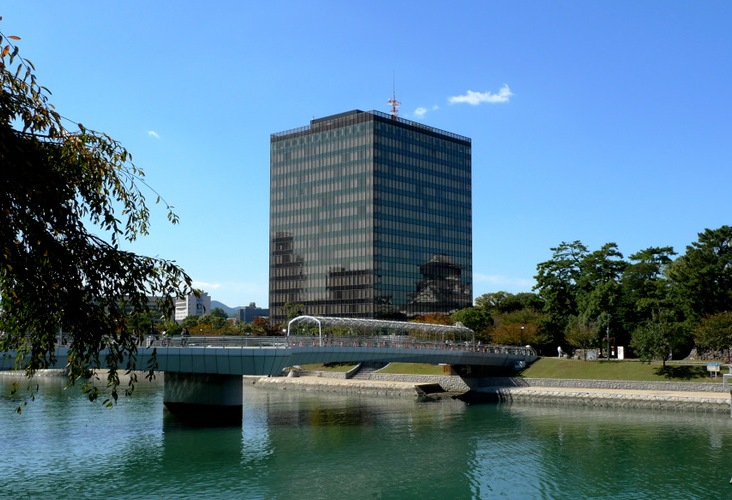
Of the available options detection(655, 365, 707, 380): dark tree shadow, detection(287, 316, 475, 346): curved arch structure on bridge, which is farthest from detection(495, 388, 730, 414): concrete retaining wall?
detection(287, 316, 475, 346): curved arch structure on bridge

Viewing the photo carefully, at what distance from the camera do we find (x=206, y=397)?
64.0 metres

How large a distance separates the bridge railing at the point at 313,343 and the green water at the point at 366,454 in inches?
270

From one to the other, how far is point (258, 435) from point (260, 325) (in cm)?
9798

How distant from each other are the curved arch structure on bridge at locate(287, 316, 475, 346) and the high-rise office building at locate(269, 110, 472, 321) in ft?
238

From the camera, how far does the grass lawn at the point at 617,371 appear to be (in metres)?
80.6

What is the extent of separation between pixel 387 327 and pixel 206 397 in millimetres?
29243

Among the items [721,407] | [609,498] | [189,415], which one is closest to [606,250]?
[721,407]

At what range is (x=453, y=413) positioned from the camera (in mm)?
72500

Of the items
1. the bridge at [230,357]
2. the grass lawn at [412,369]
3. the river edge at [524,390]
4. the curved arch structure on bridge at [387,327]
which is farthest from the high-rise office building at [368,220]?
the bridge at [230,357]

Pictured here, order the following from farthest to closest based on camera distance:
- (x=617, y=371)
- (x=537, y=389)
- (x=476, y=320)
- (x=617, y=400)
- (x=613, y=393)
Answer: (x=476, y=320) < (x=617, y=371) < (x=537, y=389) < (x=613, y=393) < (x=617, y=400)

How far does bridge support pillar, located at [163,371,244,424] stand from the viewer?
63031 millimetres

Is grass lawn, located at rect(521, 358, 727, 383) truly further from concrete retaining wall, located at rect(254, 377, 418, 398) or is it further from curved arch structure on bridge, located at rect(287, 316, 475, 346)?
concrete retaining wall, located at rect(254, 377, 418, 398)

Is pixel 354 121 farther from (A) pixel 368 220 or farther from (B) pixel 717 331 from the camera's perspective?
(B) pixel 717 331

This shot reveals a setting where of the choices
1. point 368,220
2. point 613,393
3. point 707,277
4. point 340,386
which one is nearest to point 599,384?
point 613,393
